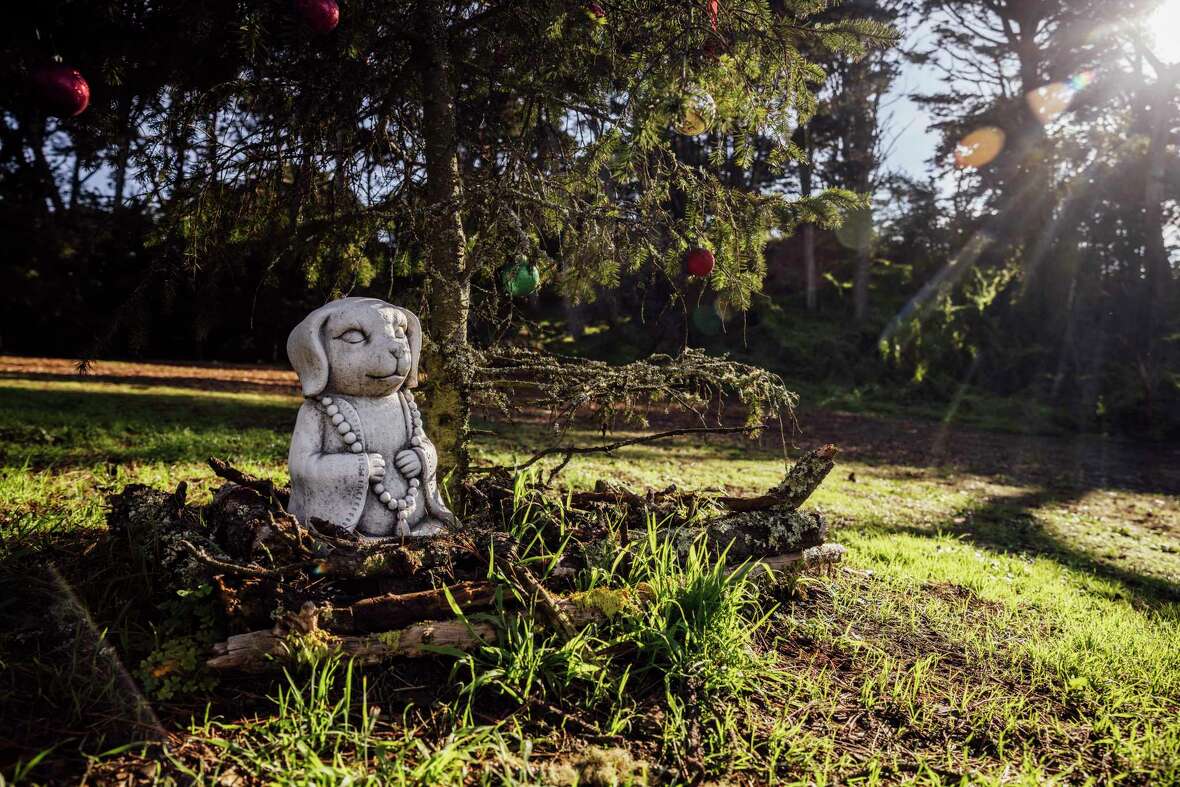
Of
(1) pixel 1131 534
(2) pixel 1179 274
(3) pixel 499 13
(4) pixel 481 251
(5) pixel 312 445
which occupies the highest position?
(2) pixel 1179 274

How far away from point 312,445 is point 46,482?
2751 millimetres

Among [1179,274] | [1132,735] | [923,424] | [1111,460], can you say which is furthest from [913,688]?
[1179,274]

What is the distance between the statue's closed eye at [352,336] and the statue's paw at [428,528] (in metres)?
0.99

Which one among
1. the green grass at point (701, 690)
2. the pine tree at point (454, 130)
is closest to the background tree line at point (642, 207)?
the pine tree at point (454, 130)

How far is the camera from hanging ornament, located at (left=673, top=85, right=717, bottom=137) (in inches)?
132

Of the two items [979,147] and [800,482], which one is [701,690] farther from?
[979,147]

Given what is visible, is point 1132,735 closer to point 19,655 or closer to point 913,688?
point 913,688

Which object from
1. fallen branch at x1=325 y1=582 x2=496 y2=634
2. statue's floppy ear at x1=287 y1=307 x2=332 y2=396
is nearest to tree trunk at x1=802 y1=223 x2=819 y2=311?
statue's floppy ear at x1=287 y1=307 x2=332 y2=396

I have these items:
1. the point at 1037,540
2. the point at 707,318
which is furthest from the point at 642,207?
the point at 707,318

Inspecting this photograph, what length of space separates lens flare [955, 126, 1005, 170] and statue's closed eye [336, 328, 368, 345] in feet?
69.2

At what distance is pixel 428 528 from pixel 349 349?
99cm

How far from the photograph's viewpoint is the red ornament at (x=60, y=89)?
8.23 ft

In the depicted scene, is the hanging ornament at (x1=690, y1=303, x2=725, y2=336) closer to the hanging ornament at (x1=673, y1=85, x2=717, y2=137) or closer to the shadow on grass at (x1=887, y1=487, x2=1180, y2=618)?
the shadow on grass at (x1=887, y1=487, x2=1180, y2=618)

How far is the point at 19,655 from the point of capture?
7.84ft
